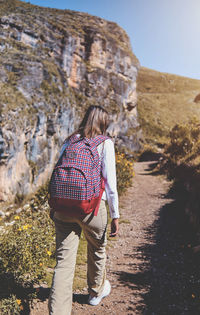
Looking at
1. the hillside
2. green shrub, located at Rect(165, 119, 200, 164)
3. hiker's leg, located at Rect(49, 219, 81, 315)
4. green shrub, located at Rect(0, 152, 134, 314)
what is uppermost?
the hillside

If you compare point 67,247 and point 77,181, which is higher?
point 77,181

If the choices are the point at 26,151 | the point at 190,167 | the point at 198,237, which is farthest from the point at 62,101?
the point at 198,237

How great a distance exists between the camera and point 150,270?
12.5 ft

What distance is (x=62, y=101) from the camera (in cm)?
1016

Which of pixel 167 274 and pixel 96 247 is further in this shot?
pixel 167 274

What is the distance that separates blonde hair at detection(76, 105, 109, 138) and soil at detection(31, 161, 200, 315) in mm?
2211

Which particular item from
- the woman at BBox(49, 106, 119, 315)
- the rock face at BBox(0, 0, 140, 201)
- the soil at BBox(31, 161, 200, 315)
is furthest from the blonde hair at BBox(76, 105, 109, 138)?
the rock face at BBox(0, 0, 140, 201)

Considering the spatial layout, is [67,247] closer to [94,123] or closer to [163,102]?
[94,123]

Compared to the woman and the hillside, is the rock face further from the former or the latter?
the hillside

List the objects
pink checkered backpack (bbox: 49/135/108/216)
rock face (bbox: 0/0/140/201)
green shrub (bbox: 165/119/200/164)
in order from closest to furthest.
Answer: pink checkered backpack (bbox: 49/135/108/216) < rock face (bbox: 0/0/140/201) < green shrub (bbox: 165/119/200/164)

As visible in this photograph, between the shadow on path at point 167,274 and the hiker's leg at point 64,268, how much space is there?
3.93ft

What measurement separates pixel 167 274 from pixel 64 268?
86.9 inches

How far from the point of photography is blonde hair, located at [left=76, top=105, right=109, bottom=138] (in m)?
2.37

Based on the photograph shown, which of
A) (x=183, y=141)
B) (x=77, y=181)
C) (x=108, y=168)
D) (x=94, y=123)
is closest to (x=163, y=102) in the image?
(x=183, y=141)
